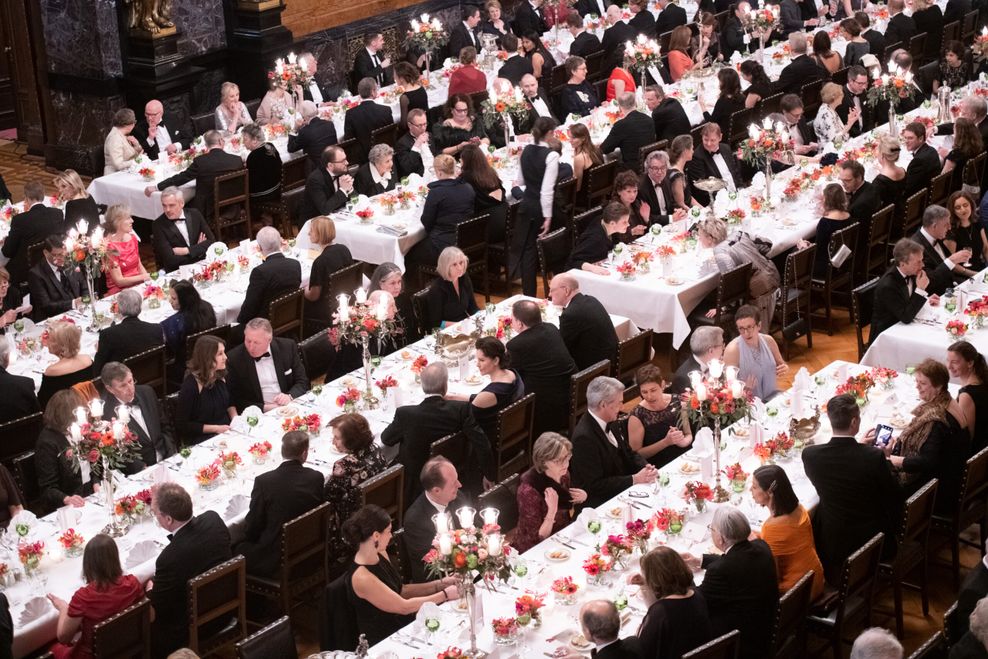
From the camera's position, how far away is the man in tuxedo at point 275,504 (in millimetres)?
8648

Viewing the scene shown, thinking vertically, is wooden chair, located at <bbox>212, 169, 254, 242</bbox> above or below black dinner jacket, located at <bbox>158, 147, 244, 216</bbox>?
below

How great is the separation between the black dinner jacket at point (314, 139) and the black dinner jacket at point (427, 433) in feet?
21.0

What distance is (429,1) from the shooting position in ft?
70.9

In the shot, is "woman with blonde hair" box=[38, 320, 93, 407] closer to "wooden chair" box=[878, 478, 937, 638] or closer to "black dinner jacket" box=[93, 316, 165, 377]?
"black dinner jacket" box=[93, 316, 165, 377]

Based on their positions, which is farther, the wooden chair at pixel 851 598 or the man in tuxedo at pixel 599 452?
the man in tuxedo at pixel 599 452

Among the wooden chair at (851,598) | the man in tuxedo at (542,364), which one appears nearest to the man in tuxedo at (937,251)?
the man in tuxedo at (542,364)

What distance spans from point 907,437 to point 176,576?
14.2 ft

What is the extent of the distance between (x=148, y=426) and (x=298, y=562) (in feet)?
6.54

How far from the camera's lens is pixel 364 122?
1593 centimetres

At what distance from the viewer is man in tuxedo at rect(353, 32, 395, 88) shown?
18.5 metres

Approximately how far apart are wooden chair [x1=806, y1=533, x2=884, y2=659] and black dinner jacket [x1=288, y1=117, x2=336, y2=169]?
880 cm

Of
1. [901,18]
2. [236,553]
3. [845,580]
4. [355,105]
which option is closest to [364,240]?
[355,105]

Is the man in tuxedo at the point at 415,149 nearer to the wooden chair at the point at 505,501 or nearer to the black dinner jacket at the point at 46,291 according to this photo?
the black dinner jacket at the point at 46,291

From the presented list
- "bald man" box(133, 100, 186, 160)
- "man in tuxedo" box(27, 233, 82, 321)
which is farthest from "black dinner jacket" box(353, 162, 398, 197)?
"man in tuxedo" box(27, 233, 82, 321)
